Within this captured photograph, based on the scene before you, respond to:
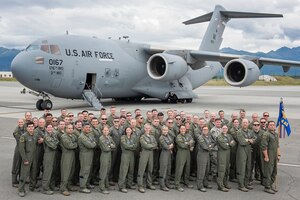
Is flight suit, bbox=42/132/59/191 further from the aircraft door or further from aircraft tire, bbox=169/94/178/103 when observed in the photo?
aircraft tire, bbox=169/94/178/103

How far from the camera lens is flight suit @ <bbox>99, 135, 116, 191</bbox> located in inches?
285

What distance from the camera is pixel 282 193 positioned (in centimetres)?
720

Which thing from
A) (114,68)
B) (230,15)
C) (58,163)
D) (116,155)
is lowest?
(58,163)

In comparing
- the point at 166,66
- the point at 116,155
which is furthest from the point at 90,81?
the point at 116,155

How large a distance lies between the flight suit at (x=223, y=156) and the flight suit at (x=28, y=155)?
347 cm

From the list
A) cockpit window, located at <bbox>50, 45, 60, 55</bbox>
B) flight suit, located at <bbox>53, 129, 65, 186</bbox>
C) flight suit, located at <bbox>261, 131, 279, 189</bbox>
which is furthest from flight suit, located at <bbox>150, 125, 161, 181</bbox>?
cockpit window, located at <bbox>50, 45, 60, 55</bbox>

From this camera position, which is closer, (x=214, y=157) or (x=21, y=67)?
(x=214, y=157)

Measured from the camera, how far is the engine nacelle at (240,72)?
21750 millimetres

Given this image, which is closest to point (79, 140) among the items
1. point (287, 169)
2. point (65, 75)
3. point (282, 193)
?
point (282, 193)

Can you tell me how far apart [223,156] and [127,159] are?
1.85 meters

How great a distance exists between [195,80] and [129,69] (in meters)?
6.32

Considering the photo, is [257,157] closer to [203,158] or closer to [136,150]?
[203,158]

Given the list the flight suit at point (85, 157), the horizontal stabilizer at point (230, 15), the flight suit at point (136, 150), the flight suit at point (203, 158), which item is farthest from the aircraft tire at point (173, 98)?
the flight suit at point (85, 157)

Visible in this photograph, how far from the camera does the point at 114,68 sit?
22.3 metres
